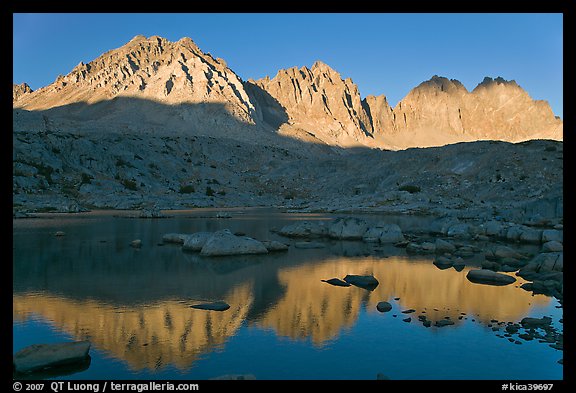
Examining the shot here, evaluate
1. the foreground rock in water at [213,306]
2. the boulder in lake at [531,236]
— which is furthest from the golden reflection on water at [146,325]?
the boulder in lake at [531,236]

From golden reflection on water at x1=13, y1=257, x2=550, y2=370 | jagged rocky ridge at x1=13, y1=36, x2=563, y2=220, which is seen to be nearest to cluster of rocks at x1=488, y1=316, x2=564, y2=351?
golden reflection on water at x1=13, y1=257, x2=550, y2=370

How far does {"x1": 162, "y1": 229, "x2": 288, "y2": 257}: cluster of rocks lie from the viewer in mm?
30281

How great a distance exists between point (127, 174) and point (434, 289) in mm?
88530

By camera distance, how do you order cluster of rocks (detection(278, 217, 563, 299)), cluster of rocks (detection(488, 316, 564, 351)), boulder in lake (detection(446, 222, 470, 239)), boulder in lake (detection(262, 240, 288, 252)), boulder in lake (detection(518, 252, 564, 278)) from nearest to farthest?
cluster of rocks (detection(488, 316, 564, 351))
cluster of rocks (detection(278, 217, 563, 299))
boulder in lake (detection(518, 252, 564, 278))
boulder in lake (detection(262, 240, 288, 252))
boulder in lake (detection(446, 222, 470, 239))

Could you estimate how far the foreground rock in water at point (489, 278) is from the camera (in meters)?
22.8

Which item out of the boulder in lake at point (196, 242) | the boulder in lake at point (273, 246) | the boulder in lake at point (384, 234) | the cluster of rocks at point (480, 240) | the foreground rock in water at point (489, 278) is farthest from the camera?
the boulder in lake at point (384, 234)

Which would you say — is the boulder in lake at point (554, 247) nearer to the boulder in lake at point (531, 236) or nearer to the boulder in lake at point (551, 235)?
the boulder in lake at point (551, 235)

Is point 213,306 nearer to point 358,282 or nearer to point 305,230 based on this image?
point 358,282

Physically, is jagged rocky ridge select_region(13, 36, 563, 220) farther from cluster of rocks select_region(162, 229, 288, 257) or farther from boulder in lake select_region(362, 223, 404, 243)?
cluster of rocks select_region(162, 229, 288, 257)

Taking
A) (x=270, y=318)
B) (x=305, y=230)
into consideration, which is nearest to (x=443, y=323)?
(x=270, y=318)

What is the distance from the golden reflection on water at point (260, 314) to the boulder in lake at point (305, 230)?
18.0m

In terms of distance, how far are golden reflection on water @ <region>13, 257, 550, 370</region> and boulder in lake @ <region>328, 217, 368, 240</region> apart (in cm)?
1667

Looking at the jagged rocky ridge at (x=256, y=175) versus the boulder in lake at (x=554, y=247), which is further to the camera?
the jagged rocky ridge at (x=256, y=175)
